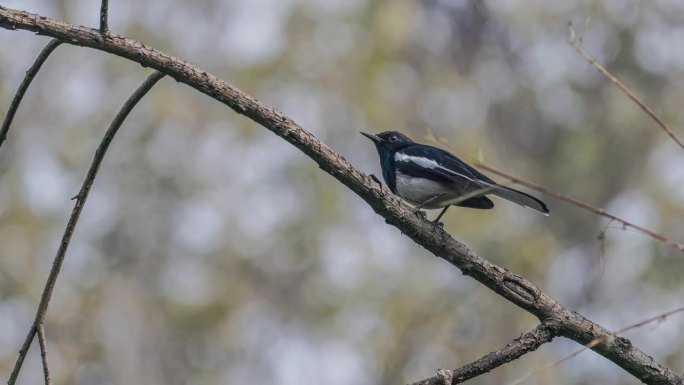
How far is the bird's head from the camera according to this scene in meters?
6.66

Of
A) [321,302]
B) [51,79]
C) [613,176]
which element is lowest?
[321,302]

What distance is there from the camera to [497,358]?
10.4ft

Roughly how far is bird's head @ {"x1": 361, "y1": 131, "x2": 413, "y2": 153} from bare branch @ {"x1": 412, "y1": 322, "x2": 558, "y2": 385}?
3332mm

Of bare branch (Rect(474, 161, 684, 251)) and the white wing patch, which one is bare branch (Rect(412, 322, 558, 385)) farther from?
the white wing patch

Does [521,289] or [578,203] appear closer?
[578,203]

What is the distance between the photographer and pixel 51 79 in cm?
1608

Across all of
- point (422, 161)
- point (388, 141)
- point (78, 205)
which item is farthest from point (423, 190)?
point (78, 205)

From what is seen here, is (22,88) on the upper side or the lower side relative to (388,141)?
lower

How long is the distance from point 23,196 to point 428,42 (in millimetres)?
9101

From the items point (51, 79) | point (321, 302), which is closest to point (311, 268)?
point (321, 302)

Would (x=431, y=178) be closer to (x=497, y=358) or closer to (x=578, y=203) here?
(x=497, y=358)

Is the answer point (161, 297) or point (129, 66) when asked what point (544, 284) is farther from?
point (129, 66)

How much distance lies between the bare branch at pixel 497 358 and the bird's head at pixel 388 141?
3.33 metres

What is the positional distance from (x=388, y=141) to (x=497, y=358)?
148 inches
